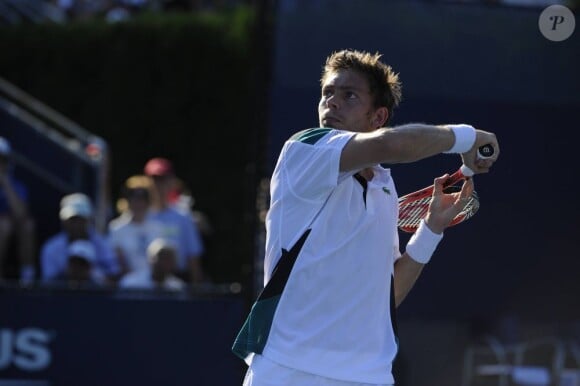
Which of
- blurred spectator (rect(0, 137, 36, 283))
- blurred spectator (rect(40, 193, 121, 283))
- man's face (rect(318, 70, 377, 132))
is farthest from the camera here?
blurred spectator (rect(0, 137, 36, 283))

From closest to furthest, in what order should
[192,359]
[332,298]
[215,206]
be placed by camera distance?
[332,298] → [192,359] → [215,206]

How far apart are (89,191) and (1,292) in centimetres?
362

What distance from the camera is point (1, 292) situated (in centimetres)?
823

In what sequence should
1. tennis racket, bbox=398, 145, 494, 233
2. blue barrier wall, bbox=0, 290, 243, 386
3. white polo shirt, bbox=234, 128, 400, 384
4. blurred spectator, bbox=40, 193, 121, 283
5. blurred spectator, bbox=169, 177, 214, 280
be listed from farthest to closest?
blurred spectator, bbox=169, 177, 214, 280 → blurred spectator, bbox=40, 193, 121, 283 → blue barrier wall, bbox=0, 290, 243, 386 → tennis racket, bbox=398, 145, 494, 233 → white polo shirt, bbox=234, 128, 400, 384

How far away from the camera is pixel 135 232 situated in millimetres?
A: 10031

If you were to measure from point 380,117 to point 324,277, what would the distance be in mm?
629

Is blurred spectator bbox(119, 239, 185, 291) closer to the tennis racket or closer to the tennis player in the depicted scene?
the tennis racket

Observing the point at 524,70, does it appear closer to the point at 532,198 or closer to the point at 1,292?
the point at 532,198

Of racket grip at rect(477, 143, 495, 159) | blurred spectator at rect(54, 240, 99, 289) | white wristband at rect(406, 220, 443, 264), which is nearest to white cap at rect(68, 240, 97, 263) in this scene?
blurred spectator at rect(54, 240, 99, 289)

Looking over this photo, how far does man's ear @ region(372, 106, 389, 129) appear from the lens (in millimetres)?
4223

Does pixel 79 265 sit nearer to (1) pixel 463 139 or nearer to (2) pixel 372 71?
(2) pixel 372 71

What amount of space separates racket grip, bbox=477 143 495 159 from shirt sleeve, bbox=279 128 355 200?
1.30ft

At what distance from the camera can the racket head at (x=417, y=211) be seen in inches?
174

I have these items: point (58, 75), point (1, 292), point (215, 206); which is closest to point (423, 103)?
point (1, 292)
